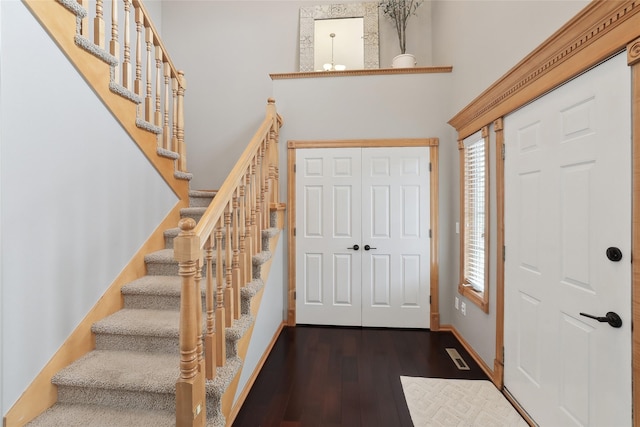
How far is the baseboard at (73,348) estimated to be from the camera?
1530 millimetres

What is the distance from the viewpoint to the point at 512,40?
1987 millimetres

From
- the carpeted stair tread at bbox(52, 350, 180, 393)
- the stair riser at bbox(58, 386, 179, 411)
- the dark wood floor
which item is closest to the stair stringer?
the carpeted stair tread at bbox(52, 350, 180, 393)

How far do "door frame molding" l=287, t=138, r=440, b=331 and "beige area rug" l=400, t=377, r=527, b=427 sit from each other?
102 cm

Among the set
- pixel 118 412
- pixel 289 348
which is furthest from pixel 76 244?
pixel 289 348

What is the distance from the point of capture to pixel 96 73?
6.71ft

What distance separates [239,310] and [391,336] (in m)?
1.80

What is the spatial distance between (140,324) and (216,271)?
0.74m

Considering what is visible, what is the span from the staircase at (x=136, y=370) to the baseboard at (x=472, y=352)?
6.30 feet

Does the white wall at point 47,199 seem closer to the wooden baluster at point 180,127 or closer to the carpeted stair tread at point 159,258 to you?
the carpeted stair tread at point 159,258

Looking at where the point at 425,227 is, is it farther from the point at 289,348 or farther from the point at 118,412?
the point at 118,412

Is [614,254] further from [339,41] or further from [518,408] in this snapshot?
[339,41]

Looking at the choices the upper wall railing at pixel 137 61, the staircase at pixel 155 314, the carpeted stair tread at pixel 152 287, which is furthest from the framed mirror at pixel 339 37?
the carpeted stair tread at pixel 152 287

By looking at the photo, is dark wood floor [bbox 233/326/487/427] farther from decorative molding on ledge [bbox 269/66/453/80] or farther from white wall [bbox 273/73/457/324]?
decorative molding on ledge [bbox 269/66/453/80]

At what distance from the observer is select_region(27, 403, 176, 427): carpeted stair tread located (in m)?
1.50
